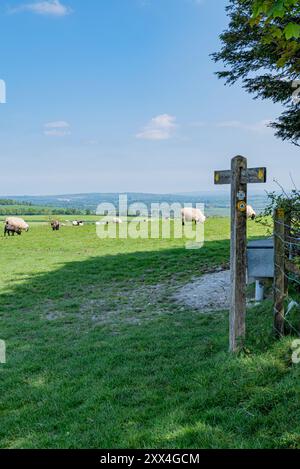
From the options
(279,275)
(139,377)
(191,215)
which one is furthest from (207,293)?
(191,215)

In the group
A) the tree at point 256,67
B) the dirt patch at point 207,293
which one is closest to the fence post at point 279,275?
the dirt patch at point 207,293

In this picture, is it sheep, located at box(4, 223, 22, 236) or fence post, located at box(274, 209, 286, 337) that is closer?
fence post, located at box(274, 209, 286, 337)

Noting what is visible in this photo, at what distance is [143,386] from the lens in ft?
16.3

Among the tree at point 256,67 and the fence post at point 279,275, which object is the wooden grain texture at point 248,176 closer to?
the fence post at point 279,275

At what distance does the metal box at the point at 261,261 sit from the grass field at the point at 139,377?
0.57 metres

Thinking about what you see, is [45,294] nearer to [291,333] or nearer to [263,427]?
[291,333]

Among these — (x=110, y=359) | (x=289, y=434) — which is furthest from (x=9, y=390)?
(x=289, y=434)

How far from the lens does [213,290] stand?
33.3 ft

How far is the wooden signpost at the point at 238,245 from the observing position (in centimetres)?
525

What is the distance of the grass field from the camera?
3750 millimetres

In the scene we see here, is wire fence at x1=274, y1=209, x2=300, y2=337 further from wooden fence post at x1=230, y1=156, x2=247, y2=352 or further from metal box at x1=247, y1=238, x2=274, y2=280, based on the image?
metal box at x1=247, y1=238, x2=274, y2=280

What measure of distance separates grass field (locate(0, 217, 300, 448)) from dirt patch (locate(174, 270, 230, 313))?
14.8 inches

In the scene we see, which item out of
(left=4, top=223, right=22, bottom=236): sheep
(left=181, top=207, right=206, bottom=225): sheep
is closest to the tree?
(left=181, top=207, right=206, bottom=225): sheep
